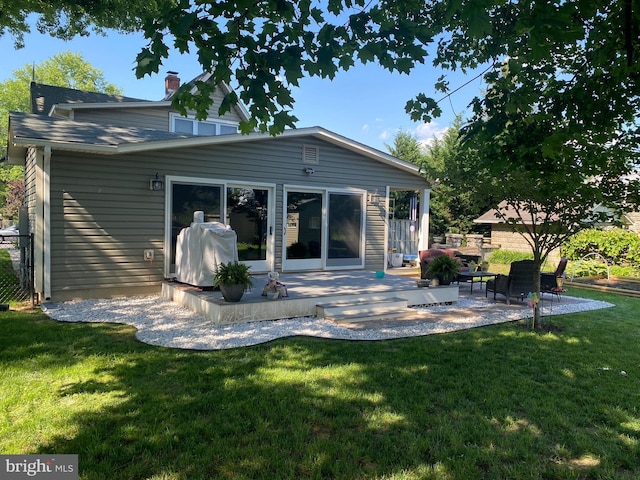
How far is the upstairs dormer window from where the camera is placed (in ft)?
45.2

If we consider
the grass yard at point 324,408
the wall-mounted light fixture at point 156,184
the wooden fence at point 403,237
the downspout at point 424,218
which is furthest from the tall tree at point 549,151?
the wooden fence at point 403,237

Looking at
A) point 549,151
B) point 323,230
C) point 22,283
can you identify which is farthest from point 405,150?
point 549,151

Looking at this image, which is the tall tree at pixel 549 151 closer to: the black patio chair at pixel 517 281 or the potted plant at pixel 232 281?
the black patio chair at pixel 517 281

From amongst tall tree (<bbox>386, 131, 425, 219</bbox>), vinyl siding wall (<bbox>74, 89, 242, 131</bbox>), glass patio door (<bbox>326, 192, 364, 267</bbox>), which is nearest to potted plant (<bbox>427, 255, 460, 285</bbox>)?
glass patio door (<bbox>326, 192, 364, 267</bbox>)

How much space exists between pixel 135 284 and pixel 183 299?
1422mm

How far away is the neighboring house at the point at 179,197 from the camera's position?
7.24 m

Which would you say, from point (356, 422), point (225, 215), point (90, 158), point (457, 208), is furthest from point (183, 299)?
point (457, 208)

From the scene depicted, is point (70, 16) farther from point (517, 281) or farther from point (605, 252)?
point (605, 252)

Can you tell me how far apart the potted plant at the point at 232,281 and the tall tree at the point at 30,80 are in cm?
3366

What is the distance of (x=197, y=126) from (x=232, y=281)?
9245 mm

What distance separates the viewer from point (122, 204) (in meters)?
7.79

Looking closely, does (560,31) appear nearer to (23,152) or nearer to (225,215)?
(225,215)

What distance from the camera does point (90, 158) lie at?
24.3 feet

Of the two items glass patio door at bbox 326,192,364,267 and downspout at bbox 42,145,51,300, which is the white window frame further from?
downspout at bbox 42,145,51,300
